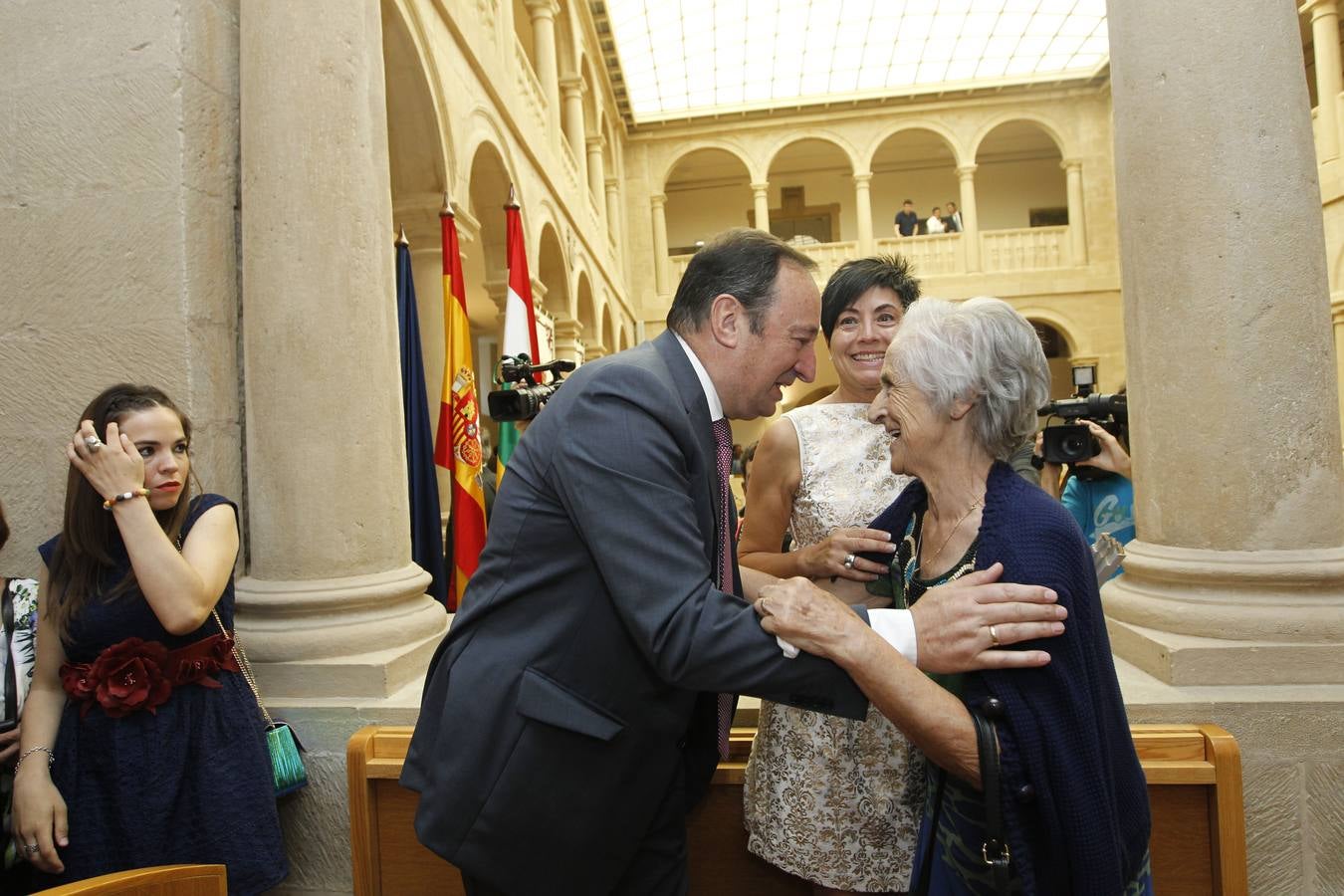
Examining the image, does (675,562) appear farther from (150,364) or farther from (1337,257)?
(1337,257)

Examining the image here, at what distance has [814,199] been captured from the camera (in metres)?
23.8

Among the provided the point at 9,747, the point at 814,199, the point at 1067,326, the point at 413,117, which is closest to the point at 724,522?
the point at 9,747

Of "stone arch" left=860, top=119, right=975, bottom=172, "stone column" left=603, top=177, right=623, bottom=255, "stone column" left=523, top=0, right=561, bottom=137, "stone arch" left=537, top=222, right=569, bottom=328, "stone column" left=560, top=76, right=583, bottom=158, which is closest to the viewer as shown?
"stone arch" left=537, top=222, right=569, bottom=328

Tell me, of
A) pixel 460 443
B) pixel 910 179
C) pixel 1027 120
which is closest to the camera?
pixel 460 443

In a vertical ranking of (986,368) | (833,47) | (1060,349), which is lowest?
(986,368)

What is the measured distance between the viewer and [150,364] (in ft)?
8.75

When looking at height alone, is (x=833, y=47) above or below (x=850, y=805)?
above

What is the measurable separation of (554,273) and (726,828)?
1074 cm

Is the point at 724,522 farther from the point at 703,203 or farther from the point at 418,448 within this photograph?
the point at 703,203

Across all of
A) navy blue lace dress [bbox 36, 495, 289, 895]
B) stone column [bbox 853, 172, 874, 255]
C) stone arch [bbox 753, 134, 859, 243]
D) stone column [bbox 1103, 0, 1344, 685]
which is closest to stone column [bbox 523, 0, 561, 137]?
stone column [bbox 853, 172, 874, 255]

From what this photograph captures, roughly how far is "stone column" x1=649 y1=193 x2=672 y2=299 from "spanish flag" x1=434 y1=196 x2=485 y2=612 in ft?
52.3

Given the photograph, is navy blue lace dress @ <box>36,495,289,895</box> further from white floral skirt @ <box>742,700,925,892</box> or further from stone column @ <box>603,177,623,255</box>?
stone column @ <box>603,177,623,255</box>

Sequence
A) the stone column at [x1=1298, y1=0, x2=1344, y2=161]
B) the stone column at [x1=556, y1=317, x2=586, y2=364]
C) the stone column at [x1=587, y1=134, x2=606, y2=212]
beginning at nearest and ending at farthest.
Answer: the stone column at [x1=1298, y1=0, x2=1344, y2=161] < the stone column at [x1=556, y1=317, x2=586, y2=364] < the stone column at [x1=587, y1=134, x2=606, y2=212]

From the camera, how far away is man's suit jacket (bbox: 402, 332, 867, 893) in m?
1.35
